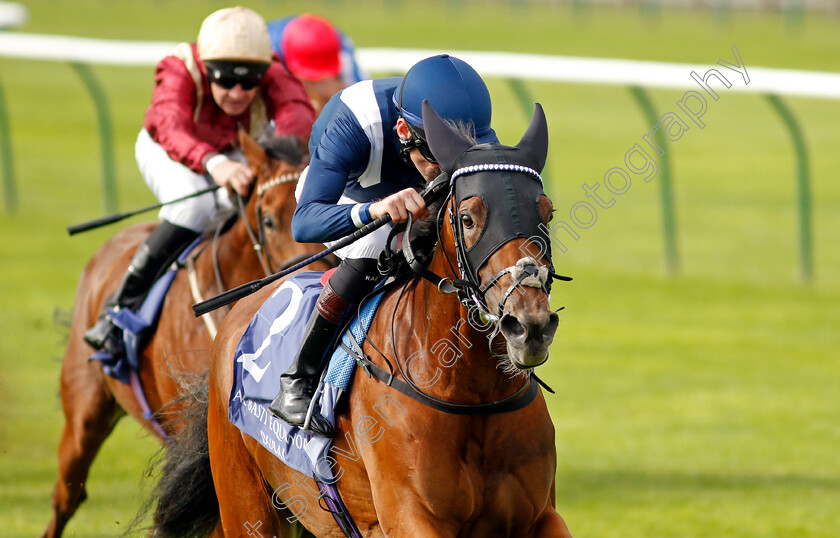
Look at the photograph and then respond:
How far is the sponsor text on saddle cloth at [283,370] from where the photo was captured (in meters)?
3.54

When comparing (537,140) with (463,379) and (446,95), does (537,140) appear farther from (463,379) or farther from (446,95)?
(463,379)

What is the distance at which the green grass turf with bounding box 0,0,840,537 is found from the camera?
6.48 m

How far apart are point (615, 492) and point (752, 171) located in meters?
12.3

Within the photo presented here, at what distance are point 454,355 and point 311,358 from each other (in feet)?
1.78

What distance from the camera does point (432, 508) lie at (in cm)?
321

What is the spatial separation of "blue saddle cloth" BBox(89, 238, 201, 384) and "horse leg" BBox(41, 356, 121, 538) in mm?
281

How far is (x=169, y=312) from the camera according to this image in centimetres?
534

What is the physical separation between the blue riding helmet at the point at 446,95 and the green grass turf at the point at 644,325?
88.9 inches

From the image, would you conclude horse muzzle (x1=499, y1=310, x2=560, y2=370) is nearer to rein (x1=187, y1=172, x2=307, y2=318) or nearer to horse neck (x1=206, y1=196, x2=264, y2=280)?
rein (x1=187, y1=172, x2=307, y2=318)

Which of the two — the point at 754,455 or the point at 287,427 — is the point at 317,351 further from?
the point at 754,455

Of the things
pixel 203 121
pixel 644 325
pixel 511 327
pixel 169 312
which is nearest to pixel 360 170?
pixel 511 327

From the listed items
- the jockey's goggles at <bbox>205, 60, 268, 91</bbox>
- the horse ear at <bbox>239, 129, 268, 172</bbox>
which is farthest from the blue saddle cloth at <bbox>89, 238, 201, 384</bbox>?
the jockey's goggles at <bbox>205, 60, 268, 91</bbox>

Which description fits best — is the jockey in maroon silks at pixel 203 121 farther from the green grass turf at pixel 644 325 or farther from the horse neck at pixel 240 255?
the green grass turf at pixel 644 325

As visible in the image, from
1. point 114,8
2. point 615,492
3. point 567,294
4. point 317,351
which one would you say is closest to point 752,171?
point 567,294
